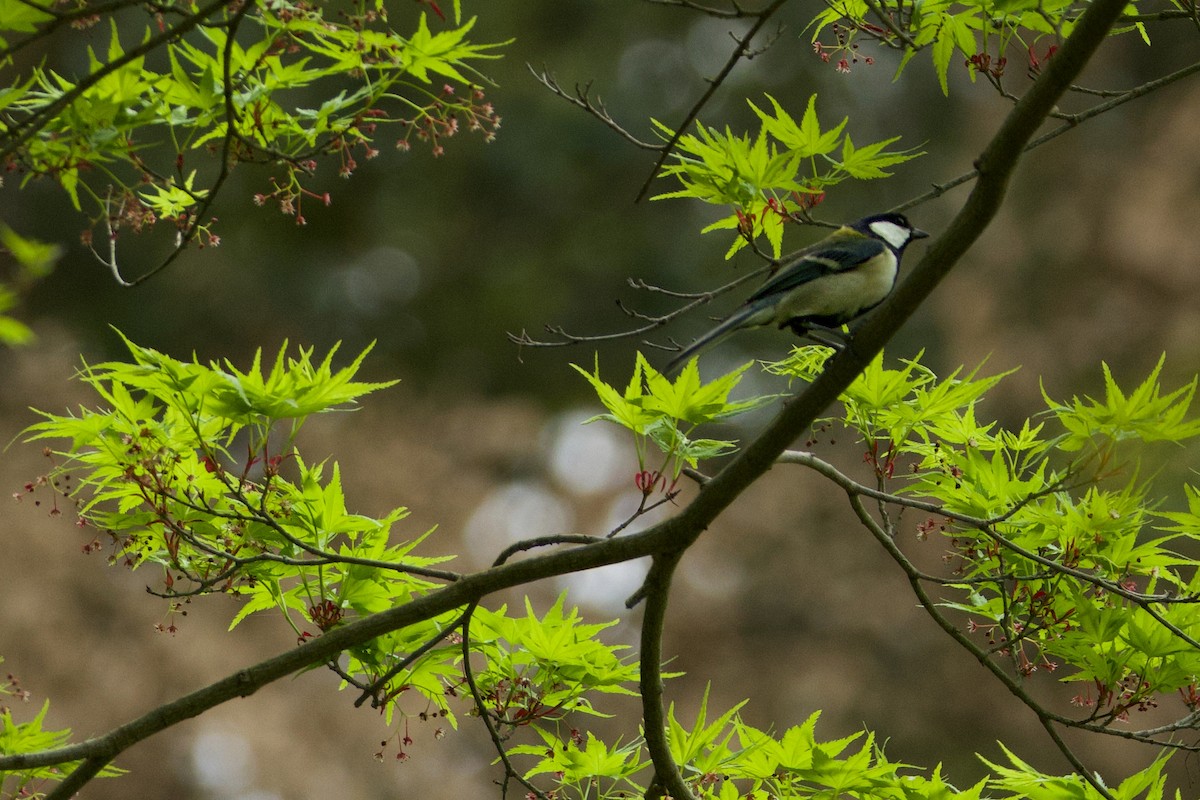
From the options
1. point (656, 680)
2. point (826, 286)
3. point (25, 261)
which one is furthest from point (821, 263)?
point (25, 261)

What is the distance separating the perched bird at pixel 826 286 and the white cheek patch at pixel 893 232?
323mm

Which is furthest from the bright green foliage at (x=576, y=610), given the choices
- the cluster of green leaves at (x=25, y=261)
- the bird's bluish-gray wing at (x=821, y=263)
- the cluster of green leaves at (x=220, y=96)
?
the cluster of green leaves at (x=25, y=261)

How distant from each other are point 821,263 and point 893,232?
→ 0.69 meters

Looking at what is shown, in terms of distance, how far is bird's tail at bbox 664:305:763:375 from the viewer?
2123 millimetres

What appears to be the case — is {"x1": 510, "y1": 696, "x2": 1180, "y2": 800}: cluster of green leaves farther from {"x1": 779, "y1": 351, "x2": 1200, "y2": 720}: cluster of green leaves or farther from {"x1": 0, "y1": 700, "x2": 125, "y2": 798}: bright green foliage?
{"x1": 0, "y1": 700, "x2": 125, "y2": 798}: bright green foliage

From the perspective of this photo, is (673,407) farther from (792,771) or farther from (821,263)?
(821,263)

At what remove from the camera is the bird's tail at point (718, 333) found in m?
2.12

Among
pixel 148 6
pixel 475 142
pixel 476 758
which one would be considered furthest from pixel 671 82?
pixel 148 6

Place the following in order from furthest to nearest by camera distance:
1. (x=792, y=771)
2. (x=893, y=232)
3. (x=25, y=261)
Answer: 1. (x=893, y=232)
2. (x=792, y=771)
3. (x=25, y=261)

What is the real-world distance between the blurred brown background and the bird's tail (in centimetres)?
557

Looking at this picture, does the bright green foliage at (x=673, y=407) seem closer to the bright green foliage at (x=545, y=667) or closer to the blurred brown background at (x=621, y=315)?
the bright green foliage at (x=545, y=667)

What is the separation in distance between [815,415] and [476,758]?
6.40m

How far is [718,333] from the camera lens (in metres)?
2.32

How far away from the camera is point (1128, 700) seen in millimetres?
2074
